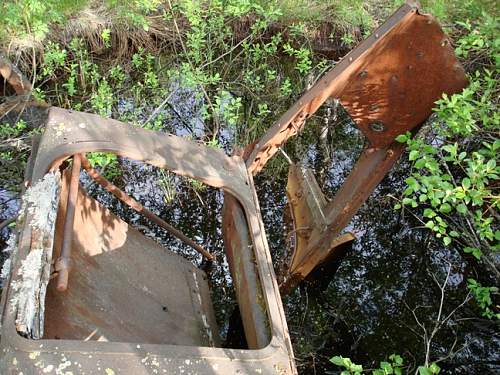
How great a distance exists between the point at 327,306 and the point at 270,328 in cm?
201

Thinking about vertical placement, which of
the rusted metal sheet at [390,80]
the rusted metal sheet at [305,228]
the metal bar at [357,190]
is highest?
the rusted metal sheet at [390,80]

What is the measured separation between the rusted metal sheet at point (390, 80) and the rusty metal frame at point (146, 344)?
0.92 ft

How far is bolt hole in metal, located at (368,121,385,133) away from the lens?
3291 mm

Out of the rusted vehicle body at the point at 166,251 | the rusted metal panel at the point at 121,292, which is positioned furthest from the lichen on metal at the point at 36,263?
the rusted metal panel at the point at 121,292

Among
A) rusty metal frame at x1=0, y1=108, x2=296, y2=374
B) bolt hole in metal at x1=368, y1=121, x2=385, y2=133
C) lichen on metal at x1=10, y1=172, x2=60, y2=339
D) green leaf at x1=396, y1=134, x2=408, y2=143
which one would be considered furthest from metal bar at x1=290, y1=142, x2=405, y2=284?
lichen on metal at x1=10, y1=172, x2=60, y2=339

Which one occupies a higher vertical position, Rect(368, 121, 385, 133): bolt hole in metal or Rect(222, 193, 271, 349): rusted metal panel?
Rect(368, 121, 385, 133): bolt hole in metal

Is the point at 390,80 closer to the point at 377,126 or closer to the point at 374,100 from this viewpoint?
the point at 374,100

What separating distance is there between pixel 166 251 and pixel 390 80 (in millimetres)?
1828

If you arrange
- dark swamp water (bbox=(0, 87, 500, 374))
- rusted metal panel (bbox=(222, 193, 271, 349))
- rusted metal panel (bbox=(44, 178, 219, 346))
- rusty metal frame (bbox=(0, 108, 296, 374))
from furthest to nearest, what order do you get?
dark swamp water (bbox=(0, 87, 500, 374))
rusted metal panel (bbox=(44, 178, 219, 346))
rusted metal panel (bbox=(222, 193, 271, 349))
rusty metal frame (bbox=(0, 108, 296, 374))

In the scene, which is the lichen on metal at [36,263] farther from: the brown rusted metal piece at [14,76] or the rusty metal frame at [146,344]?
the brown rusted metal piece at [14,76]

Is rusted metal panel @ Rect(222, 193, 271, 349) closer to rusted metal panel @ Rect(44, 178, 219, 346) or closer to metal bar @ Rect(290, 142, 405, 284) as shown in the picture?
rusted metal panel @ Rect(44, 178, 219, 346)

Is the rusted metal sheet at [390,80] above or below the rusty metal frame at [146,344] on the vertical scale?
above

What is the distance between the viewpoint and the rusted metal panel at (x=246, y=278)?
86.9 inches

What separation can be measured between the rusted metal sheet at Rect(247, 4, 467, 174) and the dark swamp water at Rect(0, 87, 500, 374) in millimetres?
1513
